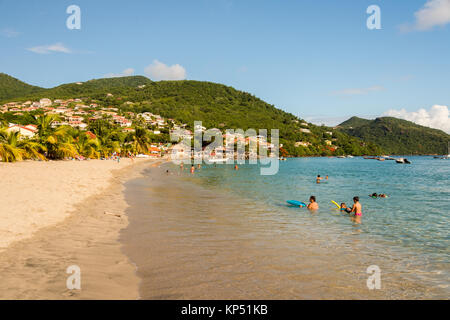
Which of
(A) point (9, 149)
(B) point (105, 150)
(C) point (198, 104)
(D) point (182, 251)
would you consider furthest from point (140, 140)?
(C) point (198, 104)

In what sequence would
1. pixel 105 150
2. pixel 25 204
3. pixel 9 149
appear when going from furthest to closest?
pixel 105 150
pixel 9 149
pixel 25 204

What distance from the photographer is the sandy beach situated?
223 inches

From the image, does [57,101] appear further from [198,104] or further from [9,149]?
[9,149]

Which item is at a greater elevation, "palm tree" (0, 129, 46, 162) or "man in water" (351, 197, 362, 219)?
"palm tree" (0, 129, 46, 162)

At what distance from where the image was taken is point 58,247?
800 cm

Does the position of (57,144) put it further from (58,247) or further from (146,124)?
(146,124)

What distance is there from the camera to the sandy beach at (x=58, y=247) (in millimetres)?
5672

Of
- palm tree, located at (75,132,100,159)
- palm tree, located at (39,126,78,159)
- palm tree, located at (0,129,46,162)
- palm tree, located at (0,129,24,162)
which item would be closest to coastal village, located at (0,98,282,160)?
palm tree, located at (75,132,100,159)

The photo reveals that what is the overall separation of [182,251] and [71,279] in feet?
10.5

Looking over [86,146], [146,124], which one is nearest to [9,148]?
[86,146]
